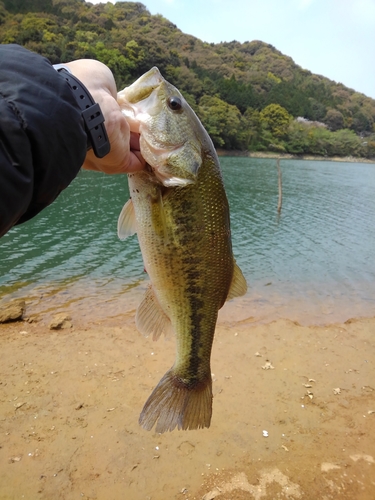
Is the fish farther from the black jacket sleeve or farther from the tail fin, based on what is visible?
the black jacket sleeve

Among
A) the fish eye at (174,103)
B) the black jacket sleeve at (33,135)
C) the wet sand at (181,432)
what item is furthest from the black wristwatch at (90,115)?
the wet sand at (181,432)

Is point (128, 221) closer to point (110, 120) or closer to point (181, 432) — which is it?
point (110, 120)

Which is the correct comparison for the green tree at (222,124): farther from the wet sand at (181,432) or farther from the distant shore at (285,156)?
the wet sand at (181,432)

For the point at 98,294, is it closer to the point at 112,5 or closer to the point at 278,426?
the point at 278,426

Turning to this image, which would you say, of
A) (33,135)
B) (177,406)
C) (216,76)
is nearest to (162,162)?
(33,135)

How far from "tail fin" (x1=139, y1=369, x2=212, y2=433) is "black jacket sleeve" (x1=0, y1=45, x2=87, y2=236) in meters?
1.78

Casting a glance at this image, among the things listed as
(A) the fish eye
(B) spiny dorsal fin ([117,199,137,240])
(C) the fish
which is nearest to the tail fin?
(C) the fish

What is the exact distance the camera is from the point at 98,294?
39.7ft

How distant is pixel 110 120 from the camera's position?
2.01 m

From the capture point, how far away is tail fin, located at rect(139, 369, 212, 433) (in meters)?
2.72

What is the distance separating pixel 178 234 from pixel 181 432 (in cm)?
474

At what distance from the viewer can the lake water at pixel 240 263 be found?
11.8m

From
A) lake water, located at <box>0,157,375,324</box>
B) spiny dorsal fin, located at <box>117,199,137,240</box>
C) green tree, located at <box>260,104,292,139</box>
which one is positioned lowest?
lake water, located at <box>0,157,375,324</box>

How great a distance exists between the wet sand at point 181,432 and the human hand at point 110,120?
15.5 feet
